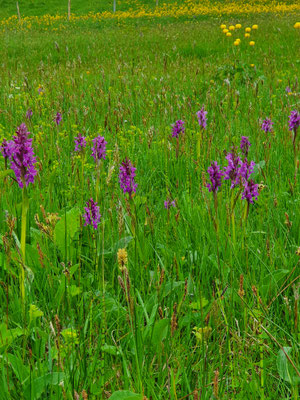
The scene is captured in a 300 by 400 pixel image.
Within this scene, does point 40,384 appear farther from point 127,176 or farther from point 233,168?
point 233,168

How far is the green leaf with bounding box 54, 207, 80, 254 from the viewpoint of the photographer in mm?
2070

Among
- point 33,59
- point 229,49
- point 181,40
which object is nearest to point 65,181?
point 229,49

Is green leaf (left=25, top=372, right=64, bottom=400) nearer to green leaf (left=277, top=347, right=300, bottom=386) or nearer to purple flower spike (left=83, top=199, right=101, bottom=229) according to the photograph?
green leaf (left=277, top=347, right=300, bottom=386)

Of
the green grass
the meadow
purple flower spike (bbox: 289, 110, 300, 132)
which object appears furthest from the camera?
the green grass

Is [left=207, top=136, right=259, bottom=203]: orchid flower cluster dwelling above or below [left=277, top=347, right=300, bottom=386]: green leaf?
above

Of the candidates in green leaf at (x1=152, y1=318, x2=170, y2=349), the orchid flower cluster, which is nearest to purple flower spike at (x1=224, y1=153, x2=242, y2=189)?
the orchid flower cluster

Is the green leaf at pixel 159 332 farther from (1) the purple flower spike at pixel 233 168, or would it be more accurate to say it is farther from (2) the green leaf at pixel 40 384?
(1) the purple flower spike at pixel 233 168

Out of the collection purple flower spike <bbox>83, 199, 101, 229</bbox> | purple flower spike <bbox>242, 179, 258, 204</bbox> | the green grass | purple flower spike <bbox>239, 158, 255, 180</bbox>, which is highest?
the green grass

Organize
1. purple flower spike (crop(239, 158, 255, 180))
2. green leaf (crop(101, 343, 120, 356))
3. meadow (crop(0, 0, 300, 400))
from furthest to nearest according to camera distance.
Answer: purple flower spike (crop(239, 158, 255, 180))
green leaf (crop(101, 343, 120, 356))
meadow (crop(0, 0, 300, 400))

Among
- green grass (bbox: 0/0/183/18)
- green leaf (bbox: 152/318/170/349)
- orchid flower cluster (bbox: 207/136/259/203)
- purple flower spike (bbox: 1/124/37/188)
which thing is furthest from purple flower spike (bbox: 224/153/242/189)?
green grass (bbox: 0/0/183/18)

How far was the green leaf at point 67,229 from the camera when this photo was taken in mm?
2070

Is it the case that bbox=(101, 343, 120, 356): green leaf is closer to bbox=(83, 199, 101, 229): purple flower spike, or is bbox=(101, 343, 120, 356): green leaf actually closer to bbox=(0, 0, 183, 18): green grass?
bbox=(83, 199, 101, 229): purple flower spike

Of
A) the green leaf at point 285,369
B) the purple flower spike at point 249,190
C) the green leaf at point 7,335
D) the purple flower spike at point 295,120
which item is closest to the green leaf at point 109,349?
the green leaf at point 7,335

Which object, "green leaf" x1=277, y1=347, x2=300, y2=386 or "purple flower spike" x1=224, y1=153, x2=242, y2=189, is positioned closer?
"green leaf" x1=277, y1=347, x2=300, y2=386
